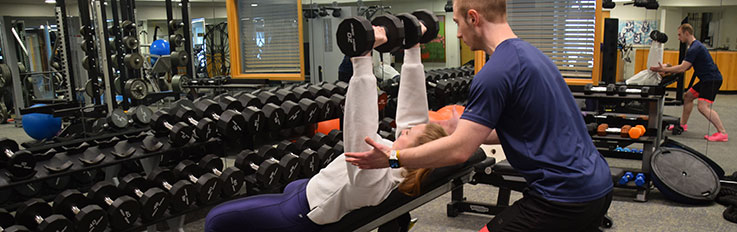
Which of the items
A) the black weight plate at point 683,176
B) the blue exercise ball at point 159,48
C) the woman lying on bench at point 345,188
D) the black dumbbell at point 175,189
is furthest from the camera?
the blue exercise ball at point 159,48

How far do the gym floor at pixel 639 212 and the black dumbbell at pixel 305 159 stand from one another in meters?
0.69

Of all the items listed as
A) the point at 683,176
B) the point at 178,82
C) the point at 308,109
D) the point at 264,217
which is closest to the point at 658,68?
the point at 683,176

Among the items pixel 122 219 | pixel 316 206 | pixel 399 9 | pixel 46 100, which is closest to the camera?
pixel 316 206

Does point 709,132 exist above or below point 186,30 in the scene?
below

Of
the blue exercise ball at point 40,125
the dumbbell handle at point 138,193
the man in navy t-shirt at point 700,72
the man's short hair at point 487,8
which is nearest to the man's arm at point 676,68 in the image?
the man in navy t-shirt at point 700,72

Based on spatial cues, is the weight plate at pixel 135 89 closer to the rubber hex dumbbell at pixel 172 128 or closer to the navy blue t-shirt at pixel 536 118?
the rubber hex dumbbell at pixel 172 128

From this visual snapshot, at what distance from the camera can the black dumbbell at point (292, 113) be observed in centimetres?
333

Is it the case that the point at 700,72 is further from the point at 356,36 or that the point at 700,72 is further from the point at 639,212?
the point at 356,36

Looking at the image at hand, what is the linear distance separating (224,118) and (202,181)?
39 cm

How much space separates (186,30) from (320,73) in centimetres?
148

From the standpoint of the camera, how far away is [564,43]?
16.4 ft

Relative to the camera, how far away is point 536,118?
1282mm

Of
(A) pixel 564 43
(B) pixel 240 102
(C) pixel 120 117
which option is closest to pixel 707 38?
(A) pixel 564 43

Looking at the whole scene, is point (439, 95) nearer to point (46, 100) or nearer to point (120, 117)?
point (120, 117)
